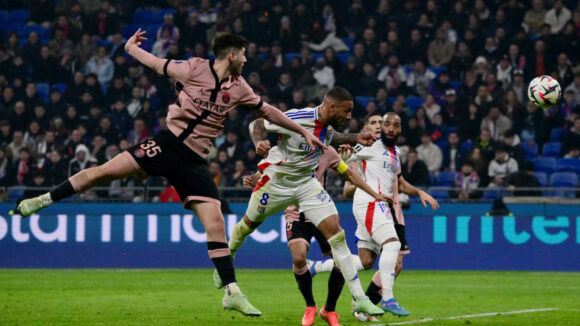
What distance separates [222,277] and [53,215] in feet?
38.7

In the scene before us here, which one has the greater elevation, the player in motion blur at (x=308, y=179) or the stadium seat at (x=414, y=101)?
the stadium seat at (x=414, y=101)

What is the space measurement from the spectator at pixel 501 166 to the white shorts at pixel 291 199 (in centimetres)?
1140

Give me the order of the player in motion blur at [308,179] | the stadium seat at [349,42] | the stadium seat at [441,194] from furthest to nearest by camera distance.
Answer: the stadium seat at [349,42]
the stadium seat at [441,194]
the player in motion blur at [308,179]

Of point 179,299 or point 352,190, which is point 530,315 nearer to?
point 352,190

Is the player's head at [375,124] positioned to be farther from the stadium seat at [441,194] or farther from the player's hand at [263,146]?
the stadium seat at [441,194]

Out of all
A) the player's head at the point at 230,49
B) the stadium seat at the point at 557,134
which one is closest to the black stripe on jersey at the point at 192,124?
the player's head at the point at 230,49

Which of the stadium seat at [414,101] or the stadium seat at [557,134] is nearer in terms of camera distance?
the stadium seat at [557,134]

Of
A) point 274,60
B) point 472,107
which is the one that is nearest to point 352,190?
point 472,107

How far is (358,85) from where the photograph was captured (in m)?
23.6

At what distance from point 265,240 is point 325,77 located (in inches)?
239

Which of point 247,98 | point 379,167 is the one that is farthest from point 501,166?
point 247,98

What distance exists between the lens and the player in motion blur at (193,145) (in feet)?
26.2

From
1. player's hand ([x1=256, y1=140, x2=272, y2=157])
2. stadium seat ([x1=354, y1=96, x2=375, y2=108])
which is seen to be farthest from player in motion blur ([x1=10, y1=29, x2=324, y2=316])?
stadium seat ([x1=354, y1=96, x2=375, y2=108])

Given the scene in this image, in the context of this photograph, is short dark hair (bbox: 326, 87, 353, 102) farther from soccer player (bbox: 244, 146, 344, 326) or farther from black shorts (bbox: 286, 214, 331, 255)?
black shorts (bbox: 286, 214, 331, 255)
